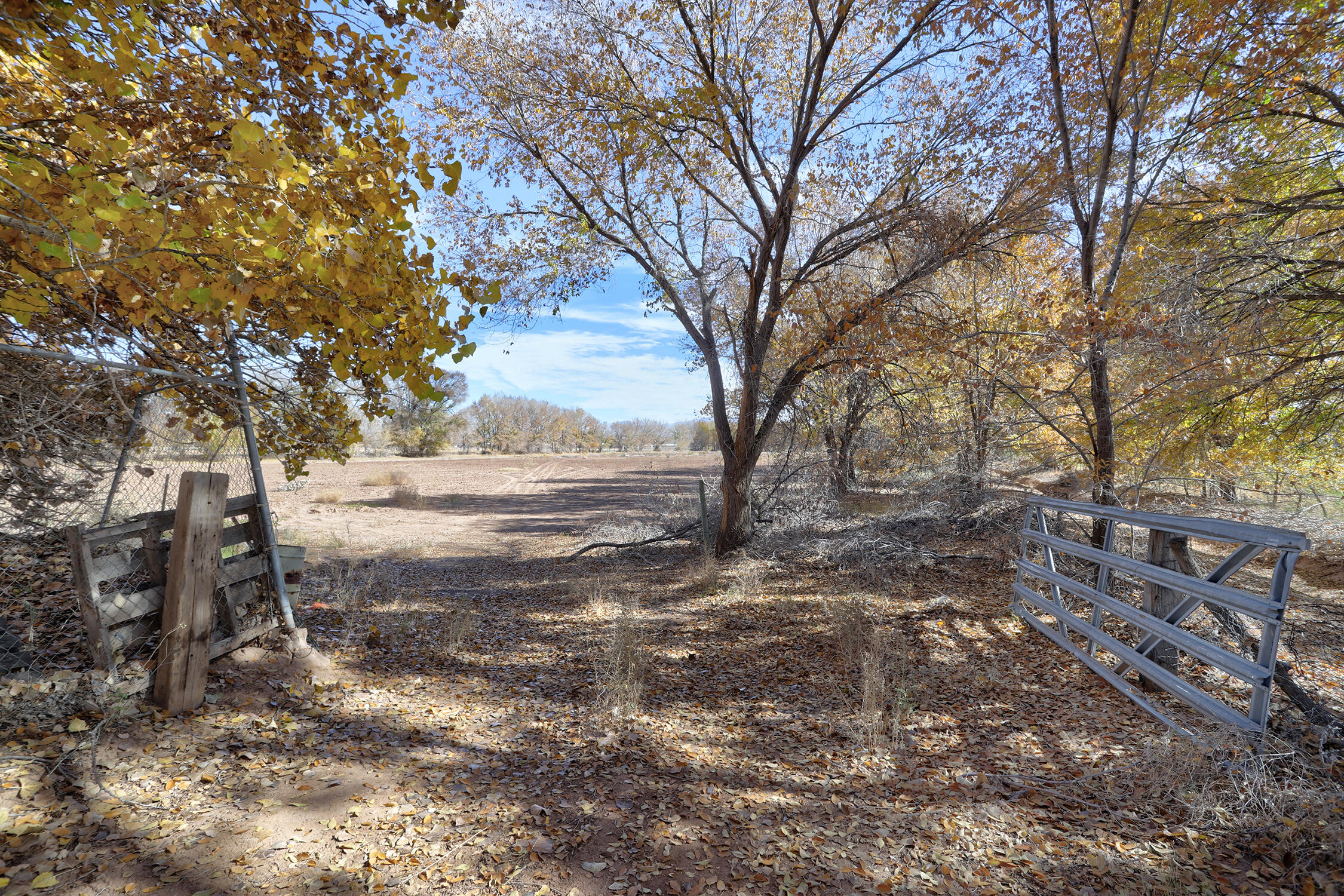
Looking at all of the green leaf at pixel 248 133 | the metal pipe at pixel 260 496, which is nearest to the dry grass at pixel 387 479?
the metal pipe at pixel 260 496

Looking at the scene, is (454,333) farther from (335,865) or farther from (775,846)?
(775,846)

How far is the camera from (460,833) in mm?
2982

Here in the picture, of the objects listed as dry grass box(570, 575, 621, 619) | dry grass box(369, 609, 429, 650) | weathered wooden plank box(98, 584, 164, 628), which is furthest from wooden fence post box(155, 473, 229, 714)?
dry grass box(570, 575, 621, 619)

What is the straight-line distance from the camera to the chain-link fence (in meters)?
3.49

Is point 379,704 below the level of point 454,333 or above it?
below

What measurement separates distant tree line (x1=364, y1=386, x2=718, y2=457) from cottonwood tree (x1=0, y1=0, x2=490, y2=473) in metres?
30.0

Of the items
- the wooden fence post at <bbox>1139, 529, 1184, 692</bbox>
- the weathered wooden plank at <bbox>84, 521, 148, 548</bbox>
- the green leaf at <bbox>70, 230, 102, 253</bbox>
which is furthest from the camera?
the wooden fence post at <bbox>1139, 529, 1184, 692</bbox>

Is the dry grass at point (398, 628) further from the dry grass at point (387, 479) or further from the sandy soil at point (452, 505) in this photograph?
the dry grass at point (387, 479)

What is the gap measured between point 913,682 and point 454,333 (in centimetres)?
475

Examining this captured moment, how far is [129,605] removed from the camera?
364cm

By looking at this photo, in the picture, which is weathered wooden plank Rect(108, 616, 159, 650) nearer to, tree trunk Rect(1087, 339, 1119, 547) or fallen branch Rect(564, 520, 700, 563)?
fallen branch Rect(564, 520, 700, 563)

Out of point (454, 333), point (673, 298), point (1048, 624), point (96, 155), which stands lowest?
point (1048, 624)

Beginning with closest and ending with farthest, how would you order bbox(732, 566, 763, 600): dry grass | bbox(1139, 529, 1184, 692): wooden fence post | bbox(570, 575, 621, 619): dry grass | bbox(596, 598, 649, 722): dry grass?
bbox(1139, 529, 1184, 692): wooden fence post < bbox(596, 598, 649, 722): dry grass < bbox(570, 575, 621, 619): dry grass < bbox(732, 566, 763, 600): dry grass

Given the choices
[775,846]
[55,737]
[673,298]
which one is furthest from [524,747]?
[673,298]
